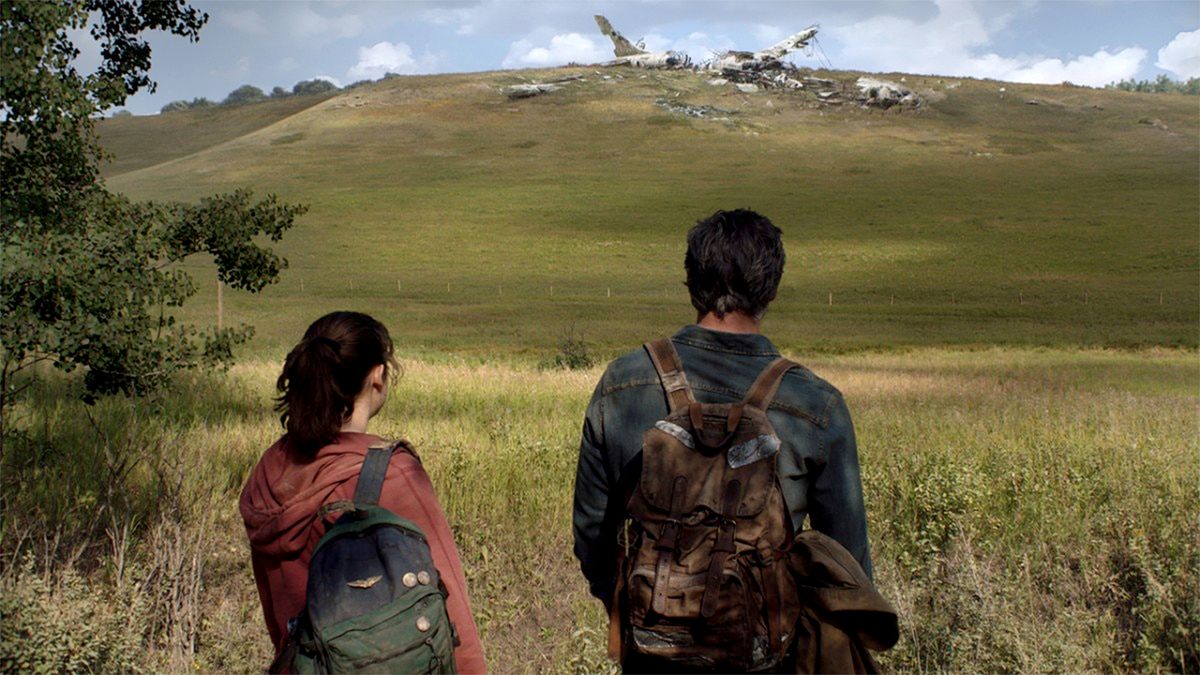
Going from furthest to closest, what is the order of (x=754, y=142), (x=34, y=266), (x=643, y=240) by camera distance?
1. (x=754, y=142)
2. (x=643, y=240)
3. (x=34, y=266)

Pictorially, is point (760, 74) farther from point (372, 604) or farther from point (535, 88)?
point (372, 604)

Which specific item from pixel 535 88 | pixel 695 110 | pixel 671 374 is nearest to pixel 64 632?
pixel 671 374

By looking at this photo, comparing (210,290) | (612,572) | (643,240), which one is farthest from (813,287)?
(612,572)

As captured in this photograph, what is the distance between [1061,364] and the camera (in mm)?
27578

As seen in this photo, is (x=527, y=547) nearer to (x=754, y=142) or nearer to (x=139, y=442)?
(x=139, y=442)

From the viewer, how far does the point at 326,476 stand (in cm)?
273

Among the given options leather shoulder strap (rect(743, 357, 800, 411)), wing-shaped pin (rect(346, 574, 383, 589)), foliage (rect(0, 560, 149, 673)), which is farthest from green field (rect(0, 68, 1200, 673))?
wing-shaped pin (rect(346, 574, 383, 589))

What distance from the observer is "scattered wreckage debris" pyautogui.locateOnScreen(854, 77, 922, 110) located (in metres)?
124

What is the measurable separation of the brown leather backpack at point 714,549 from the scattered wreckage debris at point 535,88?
126 meters

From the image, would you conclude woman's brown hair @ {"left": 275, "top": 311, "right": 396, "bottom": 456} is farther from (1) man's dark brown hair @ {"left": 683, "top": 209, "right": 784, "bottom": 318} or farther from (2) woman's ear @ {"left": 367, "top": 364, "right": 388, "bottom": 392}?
(1) man's dark brown hair @ {"left": 683, "top": 209, "right": 784, "bottom": 318}

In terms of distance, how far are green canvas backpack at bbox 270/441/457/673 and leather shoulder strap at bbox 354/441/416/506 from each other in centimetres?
6

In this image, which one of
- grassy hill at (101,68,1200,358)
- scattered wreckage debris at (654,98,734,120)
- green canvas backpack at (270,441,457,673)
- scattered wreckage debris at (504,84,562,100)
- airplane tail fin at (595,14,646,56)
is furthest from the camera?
airplane tail fin at (595,14,646,56)

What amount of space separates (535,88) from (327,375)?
129650 mm

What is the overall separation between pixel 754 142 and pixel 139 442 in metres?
98.7
